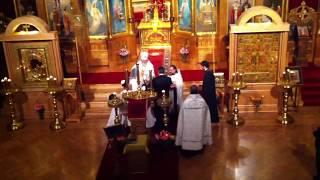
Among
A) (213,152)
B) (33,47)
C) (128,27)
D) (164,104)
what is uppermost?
(128,27)

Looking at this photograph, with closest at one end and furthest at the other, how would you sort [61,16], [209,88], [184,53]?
[209,88]
[61,16]
[184,53]

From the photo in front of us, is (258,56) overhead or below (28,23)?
below

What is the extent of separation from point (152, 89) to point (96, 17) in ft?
20.9

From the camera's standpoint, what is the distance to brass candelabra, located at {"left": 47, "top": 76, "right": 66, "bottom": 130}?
10.2 meters

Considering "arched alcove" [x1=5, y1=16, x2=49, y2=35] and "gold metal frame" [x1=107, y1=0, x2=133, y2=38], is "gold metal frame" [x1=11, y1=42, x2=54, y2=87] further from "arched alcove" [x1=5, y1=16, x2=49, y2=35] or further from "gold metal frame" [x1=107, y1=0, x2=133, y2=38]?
"gold metal frame" [x1=107, y1=0, x2=133, y2=38]

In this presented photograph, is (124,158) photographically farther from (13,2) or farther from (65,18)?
(13,2)

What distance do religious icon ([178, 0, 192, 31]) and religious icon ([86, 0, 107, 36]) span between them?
2.80 m

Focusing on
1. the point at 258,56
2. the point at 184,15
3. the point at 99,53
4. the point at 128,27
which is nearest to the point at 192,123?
the point at 258,56

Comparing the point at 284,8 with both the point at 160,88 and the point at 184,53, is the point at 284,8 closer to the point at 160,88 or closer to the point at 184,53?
the point at 184,53

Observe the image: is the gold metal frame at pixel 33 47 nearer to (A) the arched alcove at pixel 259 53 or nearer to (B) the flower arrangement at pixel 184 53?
(A) the arched alcove at pixel 259 53

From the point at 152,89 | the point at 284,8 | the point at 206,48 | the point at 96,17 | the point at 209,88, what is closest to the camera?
the point at 152,89

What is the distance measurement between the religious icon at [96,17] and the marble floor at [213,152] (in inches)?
179

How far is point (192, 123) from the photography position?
815 centimetres

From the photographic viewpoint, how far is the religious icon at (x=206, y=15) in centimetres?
1364
